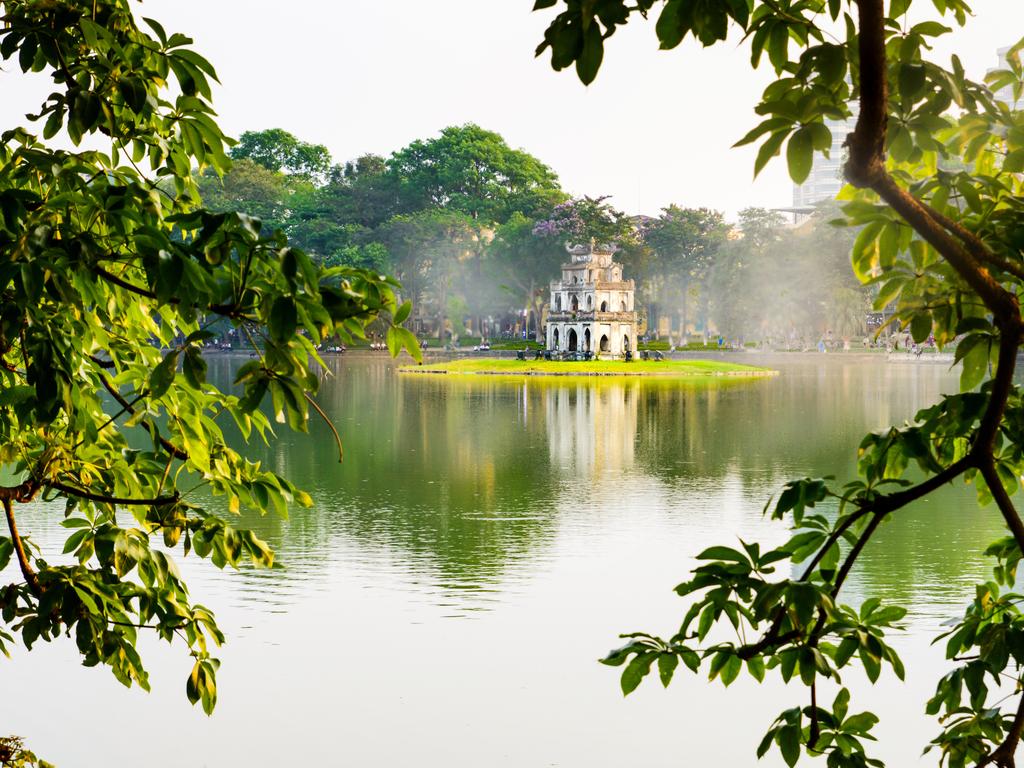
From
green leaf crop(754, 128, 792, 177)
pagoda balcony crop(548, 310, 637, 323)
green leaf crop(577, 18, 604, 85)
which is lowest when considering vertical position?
green leaf crop(754, 128, 792, 177)

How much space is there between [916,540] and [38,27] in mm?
10961

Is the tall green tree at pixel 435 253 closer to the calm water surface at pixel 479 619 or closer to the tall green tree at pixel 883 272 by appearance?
the calm water surface at pixel 479 619

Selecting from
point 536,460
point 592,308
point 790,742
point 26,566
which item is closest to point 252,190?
point 592,308

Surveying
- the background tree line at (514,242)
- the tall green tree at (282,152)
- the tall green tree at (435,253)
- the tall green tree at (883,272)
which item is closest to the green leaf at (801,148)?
the tall green tree at (883,272)

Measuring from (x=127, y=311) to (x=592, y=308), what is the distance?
4896cm

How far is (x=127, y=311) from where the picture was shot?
3.01m

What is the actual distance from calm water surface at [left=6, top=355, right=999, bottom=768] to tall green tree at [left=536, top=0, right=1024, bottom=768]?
→ 14.9 ft

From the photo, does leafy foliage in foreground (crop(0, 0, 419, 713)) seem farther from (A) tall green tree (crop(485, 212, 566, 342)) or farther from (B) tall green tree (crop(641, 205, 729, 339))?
(B) tall green tree (crop(641, 205, 729, 339))

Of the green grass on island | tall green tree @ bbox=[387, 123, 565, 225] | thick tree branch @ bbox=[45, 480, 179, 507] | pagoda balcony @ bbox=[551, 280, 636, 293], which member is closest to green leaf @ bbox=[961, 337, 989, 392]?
thick tree branch @ bbox=[45, 480, 179, 507]

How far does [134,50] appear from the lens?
279cm

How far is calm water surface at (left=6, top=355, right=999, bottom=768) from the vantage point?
6.83 metres

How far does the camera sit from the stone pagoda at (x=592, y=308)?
51312mm

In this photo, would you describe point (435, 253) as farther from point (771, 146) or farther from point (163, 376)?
point (771, 146)

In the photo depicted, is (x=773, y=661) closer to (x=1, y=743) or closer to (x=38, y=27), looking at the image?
(x=38, y=27)
